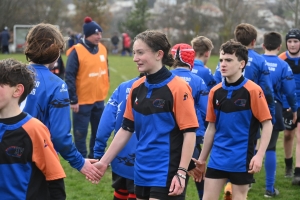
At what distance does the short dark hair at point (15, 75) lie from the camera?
11.4ft

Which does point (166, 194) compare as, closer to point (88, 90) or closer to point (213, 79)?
point (213, 79)

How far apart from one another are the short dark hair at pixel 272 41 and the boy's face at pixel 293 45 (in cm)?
72

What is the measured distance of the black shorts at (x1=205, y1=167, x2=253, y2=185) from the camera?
17.5 feet

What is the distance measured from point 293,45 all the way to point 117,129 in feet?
13.5

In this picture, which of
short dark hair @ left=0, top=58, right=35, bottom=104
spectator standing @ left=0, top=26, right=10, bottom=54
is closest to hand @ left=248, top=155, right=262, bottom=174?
short dark hair @ left=0, top=58, right=35, bottom=104

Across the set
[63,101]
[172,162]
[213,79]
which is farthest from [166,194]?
[213,79]

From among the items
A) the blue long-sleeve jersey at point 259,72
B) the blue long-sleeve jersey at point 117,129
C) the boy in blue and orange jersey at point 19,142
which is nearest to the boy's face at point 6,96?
the boy in blue and orange jersey at point 19,142

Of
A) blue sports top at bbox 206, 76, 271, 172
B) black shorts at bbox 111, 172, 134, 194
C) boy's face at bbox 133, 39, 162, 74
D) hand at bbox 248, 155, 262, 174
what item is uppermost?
boy's face at bbox 133, 39, 162, 74

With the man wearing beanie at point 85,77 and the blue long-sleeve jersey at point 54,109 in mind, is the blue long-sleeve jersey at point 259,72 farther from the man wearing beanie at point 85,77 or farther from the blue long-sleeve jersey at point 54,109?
the blue long-sleeve jersey at point 54,109

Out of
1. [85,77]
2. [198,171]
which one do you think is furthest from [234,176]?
[85,77]

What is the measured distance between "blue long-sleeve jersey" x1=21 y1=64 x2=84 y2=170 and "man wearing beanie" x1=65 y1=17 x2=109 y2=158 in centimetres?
436

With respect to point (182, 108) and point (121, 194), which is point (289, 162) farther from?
point (182, 108)

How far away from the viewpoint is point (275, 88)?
7777mm

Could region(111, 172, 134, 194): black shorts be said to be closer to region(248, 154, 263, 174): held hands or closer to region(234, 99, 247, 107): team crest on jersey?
region(248, 154, 263, 174): held hands
